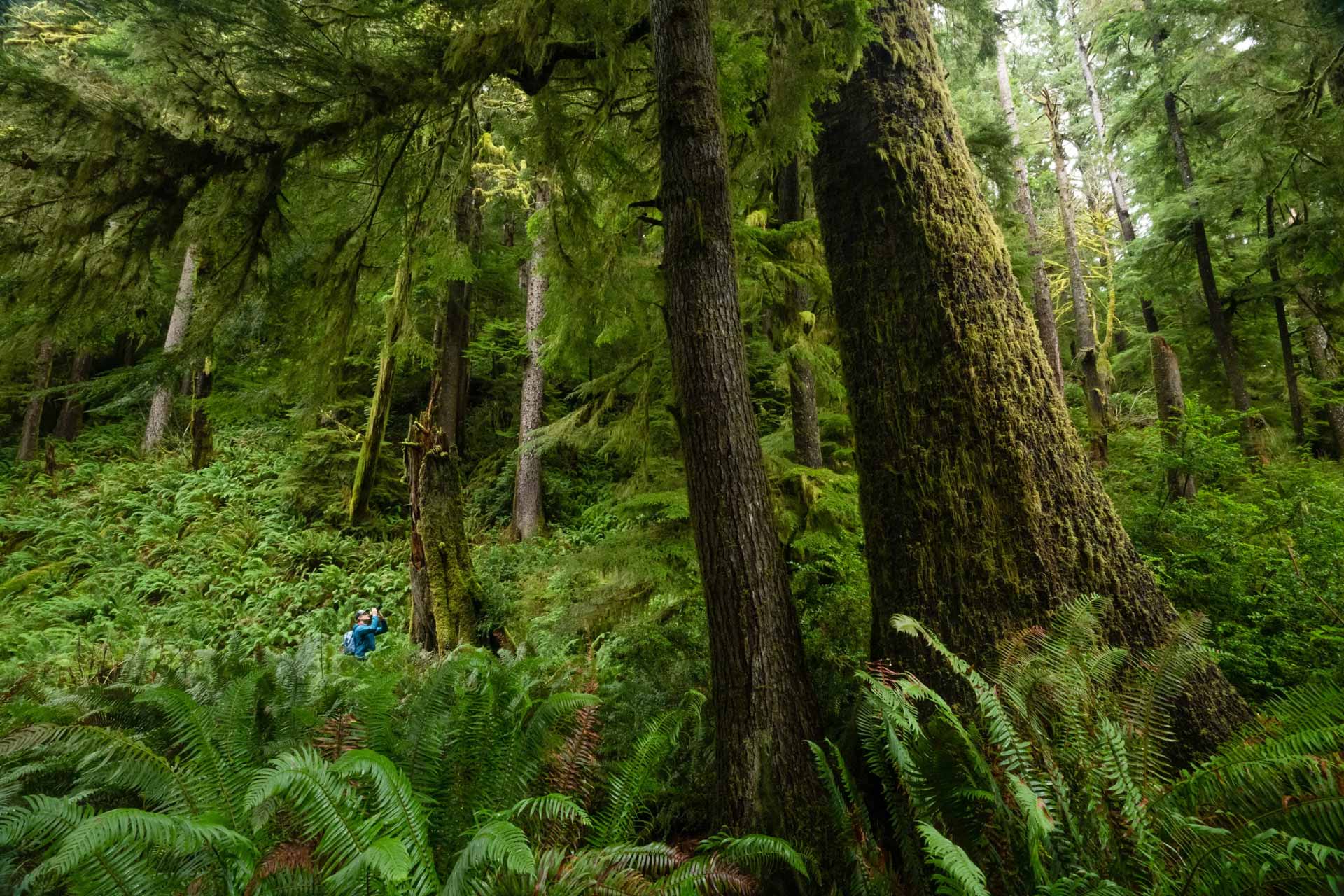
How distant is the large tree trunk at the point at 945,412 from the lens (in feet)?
8.76

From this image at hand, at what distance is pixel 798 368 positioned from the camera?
5445 millimetres

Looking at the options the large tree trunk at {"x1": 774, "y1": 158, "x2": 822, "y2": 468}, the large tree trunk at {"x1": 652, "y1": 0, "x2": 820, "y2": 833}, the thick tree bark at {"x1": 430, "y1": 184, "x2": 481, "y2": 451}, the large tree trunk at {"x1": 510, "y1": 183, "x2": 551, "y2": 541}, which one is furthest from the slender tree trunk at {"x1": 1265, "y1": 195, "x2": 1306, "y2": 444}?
the thick tree bark at {"x1": 430, "y1": 184, "x2": 481, "y2": 451}

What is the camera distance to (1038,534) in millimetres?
2701

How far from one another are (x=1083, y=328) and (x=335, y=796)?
15869 millimetres

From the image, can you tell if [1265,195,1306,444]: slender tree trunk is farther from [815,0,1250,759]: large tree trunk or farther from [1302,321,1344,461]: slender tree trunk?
[815,0,1250,759]: large tree trunk

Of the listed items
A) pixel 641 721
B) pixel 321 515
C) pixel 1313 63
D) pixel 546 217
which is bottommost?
pixel 641 721

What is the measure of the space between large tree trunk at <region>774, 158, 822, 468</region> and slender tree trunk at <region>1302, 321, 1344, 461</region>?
37.1 ft

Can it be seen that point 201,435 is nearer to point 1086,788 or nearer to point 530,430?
point 530,430

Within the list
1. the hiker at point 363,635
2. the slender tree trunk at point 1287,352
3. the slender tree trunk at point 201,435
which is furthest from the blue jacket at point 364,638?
the slender tree trunk at point 1287,352

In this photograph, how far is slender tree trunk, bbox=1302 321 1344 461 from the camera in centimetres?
1035

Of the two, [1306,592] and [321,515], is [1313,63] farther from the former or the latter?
[321,515]

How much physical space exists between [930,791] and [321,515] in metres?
11.7

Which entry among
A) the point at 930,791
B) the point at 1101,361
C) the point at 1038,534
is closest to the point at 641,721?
the point at 930,791

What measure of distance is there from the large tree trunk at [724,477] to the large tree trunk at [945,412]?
2.20 ft
